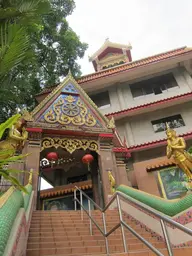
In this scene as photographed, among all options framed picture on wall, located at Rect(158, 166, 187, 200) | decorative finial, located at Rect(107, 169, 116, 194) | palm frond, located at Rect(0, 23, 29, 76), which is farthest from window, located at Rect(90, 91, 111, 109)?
palm frond, located at Rect(0, 23, 29, 76)

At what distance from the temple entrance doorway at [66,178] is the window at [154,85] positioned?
22.0ft

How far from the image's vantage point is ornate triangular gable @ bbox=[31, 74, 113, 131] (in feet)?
29.0

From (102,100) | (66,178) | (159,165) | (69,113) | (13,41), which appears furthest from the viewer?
(102,100)

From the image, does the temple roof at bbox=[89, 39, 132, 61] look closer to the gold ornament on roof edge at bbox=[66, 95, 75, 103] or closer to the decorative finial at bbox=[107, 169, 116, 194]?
the gold ornament on roof edge at bbox=[66, 95, 75, 103]

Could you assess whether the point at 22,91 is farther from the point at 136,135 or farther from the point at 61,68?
the point at 136,135

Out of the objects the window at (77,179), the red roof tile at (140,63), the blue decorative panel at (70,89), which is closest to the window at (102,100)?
the red roof tile at (140,63)

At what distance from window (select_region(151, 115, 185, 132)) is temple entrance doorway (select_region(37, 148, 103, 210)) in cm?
514

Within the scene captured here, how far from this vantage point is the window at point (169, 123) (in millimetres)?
13332

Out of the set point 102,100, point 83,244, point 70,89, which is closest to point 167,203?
point 83,244

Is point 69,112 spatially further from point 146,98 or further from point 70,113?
point 146,98

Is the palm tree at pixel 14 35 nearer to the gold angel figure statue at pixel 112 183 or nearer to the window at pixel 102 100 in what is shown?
the gold angel figure statue at pixel 112 183

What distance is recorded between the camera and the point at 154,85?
15.6 metres

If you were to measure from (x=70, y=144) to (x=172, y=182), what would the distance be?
4.49 m

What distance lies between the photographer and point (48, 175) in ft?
51.2
